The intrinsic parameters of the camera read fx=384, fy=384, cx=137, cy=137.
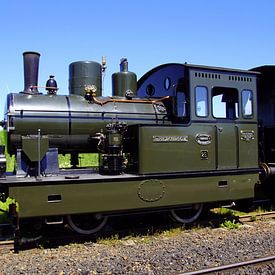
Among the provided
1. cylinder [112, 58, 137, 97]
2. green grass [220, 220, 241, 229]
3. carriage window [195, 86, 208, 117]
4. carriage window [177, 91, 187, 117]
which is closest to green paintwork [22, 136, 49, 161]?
cylinder [112, 58, 137, 97]

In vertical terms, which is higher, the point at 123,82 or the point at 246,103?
the point at 123,82

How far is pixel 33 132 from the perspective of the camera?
22.1 feet

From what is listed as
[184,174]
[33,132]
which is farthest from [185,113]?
[33,132]

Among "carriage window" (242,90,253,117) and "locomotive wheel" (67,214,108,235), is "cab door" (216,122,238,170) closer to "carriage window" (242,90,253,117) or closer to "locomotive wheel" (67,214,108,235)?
"carriage window" (242,90,253,117)

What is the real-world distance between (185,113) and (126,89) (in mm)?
1483

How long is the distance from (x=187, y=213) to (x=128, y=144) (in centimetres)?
187

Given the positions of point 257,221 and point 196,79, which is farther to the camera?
point 257,221

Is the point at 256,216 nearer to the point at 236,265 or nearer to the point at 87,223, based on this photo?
the point at 236,265

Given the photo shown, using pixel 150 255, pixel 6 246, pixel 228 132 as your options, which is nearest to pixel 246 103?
pixel 228 132

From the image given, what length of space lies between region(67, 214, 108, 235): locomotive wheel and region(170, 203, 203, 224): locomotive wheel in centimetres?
141

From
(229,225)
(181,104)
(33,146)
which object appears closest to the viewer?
(33,146)

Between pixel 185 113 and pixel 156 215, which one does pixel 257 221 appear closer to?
pixel 156 215

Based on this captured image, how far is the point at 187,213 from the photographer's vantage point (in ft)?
25.2

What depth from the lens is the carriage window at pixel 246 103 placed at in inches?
306
